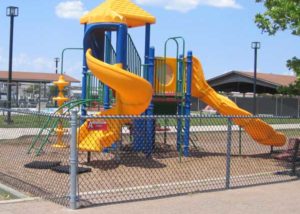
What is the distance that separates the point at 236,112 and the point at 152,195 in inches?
286

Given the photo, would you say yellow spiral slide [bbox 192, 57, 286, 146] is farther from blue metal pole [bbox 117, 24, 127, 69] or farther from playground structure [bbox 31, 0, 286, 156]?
blue metal pole [bbox 117, 24, 127, 69]

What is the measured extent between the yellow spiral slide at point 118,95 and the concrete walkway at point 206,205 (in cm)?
331

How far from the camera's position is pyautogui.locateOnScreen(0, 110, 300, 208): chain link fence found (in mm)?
8105

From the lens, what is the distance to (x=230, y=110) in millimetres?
14930

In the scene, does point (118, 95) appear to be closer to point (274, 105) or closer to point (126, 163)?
point (126, 163)

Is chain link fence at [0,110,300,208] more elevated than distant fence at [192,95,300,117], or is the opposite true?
distant fence at [192,95,300,117]

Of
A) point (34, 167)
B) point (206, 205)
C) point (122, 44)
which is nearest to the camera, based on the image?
point (206, 205)

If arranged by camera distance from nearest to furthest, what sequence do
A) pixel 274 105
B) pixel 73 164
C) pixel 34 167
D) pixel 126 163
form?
1. pixel 73 164
2. pixel 34 167
3. pixel 126 163
4. pixel 274 105

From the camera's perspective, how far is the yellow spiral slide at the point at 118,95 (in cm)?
1102

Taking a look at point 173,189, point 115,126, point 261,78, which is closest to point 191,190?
point 173,189

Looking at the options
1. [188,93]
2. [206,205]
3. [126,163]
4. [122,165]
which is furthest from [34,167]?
[188,93]

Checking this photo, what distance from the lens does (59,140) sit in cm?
1488

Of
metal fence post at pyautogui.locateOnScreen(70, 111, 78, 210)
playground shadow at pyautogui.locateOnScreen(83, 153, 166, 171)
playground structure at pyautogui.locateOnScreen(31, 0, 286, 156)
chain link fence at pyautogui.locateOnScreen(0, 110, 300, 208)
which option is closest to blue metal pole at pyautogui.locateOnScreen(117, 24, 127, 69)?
playground structure at pyautogui.locateOnScreen(31, 0, 286, 156)

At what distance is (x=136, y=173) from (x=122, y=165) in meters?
0.95
